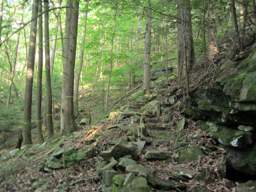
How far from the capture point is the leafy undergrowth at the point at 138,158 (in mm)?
6367

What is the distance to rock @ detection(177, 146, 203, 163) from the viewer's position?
23.4ft

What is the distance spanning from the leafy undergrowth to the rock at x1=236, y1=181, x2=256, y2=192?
189mm

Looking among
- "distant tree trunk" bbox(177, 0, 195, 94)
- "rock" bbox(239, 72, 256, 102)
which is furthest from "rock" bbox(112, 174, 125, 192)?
"distant tree trunk" bbox(177, 0, 195, 94)

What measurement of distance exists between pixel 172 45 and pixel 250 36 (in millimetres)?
16167

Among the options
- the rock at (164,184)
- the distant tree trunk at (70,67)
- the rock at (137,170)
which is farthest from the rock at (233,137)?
the distant tree trunk at (70,67)

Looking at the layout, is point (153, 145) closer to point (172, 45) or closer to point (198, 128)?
point (198, 128)

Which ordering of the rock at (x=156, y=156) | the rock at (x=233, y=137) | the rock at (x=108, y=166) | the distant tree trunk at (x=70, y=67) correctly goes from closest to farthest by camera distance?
the rock at (x=233, y=137) < the rock at (x=108, y=166) < the rock at (x=156, y=156) < the distant tree trunk at (x=70, y=67)

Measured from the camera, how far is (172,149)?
7.82 m

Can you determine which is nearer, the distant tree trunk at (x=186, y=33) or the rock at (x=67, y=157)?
the rock at (x=67, y=157)

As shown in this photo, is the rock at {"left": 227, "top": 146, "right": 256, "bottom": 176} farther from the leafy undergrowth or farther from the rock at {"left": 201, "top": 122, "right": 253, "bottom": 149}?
the leafy undergrowth

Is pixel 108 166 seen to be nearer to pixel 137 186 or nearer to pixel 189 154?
pixel 137 186

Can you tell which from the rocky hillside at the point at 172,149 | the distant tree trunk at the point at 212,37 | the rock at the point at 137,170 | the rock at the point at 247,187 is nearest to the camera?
the rock at the point at 247,187

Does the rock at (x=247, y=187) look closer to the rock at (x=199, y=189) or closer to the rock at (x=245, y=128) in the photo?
the rock at (x=199, y=189)

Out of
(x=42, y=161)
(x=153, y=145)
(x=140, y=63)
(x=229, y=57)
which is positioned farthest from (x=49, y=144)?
(x=140, y=63)
